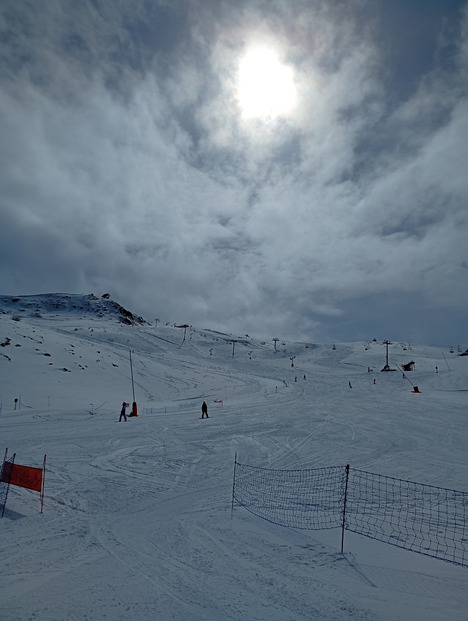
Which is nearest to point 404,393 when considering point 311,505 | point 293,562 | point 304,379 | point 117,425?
point 304,379

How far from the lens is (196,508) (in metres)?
9.39

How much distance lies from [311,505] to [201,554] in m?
3.96

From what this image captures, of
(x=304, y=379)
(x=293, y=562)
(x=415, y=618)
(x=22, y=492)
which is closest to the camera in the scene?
(x=415, y=618)

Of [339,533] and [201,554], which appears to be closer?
[201,554]

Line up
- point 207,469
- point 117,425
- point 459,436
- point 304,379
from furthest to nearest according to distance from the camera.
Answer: point 304,379, point 117,425, point 459,436, point 207,469

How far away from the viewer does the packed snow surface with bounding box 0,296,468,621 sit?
18.1ft

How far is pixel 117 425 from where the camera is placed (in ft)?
68.4

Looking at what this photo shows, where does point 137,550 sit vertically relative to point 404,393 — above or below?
below

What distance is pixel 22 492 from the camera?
979 cm

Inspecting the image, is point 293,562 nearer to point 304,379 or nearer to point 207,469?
point 207,469

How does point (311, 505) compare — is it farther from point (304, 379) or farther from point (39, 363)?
point (304, 379)

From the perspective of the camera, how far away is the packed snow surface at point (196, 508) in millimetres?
5512

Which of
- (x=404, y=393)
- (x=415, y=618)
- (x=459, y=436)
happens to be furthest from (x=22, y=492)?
(x=404, y=393)

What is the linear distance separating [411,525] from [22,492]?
32.4 feet
